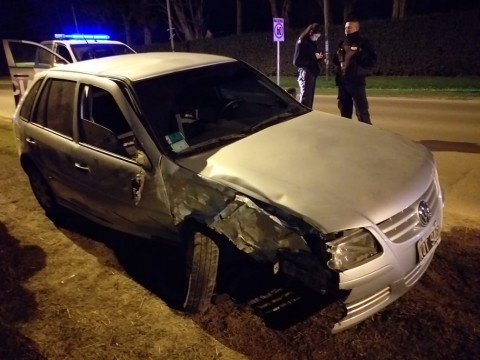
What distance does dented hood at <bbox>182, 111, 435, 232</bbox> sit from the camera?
2.41m

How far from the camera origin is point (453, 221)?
4129mm

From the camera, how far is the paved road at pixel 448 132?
467cm

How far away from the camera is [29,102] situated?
4.61m

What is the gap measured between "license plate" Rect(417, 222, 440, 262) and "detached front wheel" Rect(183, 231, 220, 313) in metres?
1.20

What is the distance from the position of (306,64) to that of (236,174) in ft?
19.5

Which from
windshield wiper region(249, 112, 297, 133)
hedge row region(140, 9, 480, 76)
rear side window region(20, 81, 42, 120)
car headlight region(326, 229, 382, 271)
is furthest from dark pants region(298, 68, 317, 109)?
hedge row region(140, 9, 480, 76)

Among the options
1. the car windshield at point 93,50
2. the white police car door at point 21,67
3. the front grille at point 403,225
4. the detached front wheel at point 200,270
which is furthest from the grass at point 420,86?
the detached front wheel at point 200,270

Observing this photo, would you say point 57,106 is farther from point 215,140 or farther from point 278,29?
point 278,29

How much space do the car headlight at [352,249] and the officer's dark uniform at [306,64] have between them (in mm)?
6250

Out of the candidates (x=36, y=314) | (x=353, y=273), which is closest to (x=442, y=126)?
(x=353, y=273)

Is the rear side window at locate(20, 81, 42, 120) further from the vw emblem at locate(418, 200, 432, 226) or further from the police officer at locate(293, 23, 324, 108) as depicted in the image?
the police officer at locate(293, 23, 324, 108)

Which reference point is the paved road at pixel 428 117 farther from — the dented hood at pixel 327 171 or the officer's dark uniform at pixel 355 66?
the dented hood at pixel 327 171

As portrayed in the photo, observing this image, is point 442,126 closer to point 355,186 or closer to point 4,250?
point 355,186

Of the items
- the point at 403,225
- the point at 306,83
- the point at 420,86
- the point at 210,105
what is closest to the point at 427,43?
the point at 420,86
